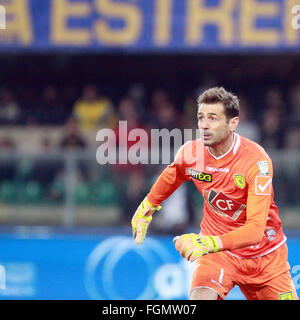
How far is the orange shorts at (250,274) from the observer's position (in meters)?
4.95

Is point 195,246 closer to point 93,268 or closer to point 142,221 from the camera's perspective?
point 142,221

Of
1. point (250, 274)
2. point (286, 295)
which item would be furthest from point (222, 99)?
point (286, 295)

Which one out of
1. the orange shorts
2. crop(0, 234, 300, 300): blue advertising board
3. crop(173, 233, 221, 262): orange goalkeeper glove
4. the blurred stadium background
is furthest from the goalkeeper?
crop(0, 234, 300, 300): blue advertising board

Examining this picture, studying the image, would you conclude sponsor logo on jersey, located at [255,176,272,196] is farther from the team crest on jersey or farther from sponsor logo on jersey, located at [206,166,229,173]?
sponsor logo on jersey, located at [206,166,229,173]

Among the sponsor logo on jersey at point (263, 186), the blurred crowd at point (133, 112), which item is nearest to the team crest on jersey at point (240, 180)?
the sponsor logo on jersey at point (263, 186)

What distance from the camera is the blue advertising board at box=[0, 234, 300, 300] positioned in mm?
8023

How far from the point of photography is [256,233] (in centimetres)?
446

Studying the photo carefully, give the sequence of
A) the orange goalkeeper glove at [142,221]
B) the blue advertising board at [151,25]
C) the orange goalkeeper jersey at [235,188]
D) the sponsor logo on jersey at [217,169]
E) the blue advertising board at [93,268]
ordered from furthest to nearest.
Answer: the blue advertising board at [151,25], the blue advertising board at [93,268], the orange goalkeeper glove at [142,221], the sponsor logo on jersey at [217,169], the orange goalkeeper jersey at [235,188]

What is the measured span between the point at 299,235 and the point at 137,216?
3534 mm

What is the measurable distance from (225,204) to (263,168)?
0.42 metres

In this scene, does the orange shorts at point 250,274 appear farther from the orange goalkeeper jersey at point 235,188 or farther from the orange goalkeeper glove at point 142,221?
the orange goalkeeper glove at point 142,221

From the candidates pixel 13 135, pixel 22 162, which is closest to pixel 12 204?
pixel 22 162

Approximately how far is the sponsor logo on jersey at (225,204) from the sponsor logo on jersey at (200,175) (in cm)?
9

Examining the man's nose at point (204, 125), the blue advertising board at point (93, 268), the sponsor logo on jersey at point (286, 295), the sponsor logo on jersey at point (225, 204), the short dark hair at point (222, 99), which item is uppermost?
the short dark hair at point (222, 99)
